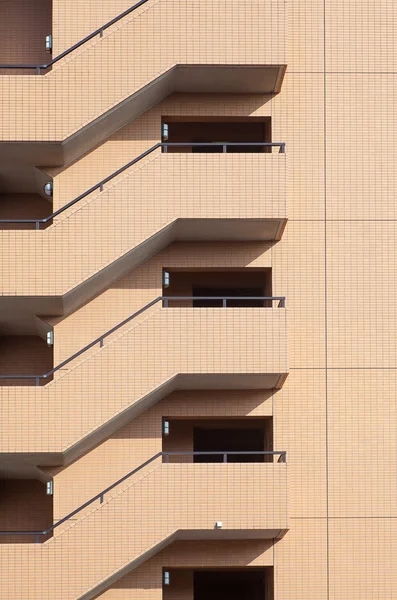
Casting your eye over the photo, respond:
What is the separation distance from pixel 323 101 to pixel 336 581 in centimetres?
1128

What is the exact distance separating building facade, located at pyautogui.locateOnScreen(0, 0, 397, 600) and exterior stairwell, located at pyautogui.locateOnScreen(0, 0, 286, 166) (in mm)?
45

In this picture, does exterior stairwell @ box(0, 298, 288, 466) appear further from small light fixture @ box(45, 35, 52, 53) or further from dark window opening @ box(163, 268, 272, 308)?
small light fixture @ box(45, 35, 52, 53)

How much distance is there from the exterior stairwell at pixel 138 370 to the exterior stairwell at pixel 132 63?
4.73m

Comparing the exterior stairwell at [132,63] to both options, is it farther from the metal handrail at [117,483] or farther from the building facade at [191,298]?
the metal handrail at [117,483]

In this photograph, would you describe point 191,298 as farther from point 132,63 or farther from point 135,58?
point 135,58

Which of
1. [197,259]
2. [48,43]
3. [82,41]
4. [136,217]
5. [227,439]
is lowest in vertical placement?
[227,439]

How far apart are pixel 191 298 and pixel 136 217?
227 cm

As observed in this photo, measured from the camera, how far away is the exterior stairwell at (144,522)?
1584 cm

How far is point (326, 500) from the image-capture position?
56.5ft

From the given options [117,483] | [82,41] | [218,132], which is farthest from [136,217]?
[117,483]

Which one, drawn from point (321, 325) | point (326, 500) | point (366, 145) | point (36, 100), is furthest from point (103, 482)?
point (366, 145)

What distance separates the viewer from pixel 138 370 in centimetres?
1606

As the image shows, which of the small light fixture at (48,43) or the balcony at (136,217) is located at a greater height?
the small light fixture at (48,43)

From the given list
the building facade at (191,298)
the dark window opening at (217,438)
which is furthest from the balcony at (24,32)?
the dark window opening at (217,438)
